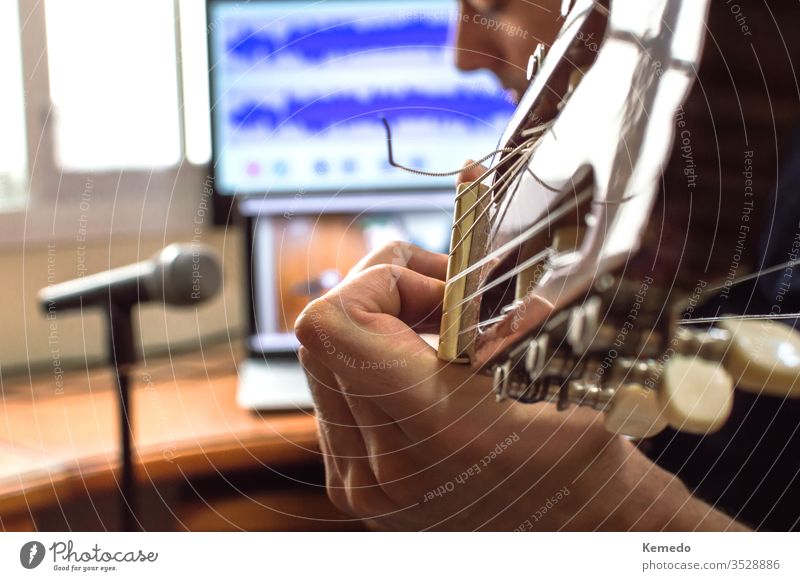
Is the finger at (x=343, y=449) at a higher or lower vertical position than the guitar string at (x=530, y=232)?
lower

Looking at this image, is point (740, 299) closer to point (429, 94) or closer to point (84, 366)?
point (429, 94)

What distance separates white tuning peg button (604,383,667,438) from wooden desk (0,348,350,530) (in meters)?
0.14

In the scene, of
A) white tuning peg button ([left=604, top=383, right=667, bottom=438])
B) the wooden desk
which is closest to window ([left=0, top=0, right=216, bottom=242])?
the wooden desk

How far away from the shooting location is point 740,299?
0.31 m

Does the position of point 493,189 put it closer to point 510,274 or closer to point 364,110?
point 510,274

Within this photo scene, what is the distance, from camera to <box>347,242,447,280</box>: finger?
284 millimetres

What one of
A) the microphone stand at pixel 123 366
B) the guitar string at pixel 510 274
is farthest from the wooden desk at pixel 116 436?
the guitar string at pixel 510 274

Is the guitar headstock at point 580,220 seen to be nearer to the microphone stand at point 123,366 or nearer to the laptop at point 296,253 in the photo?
the laptop at point 296,253

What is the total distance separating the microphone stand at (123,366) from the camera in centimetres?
37

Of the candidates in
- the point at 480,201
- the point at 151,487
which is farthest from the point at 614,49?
the point at 151,487
